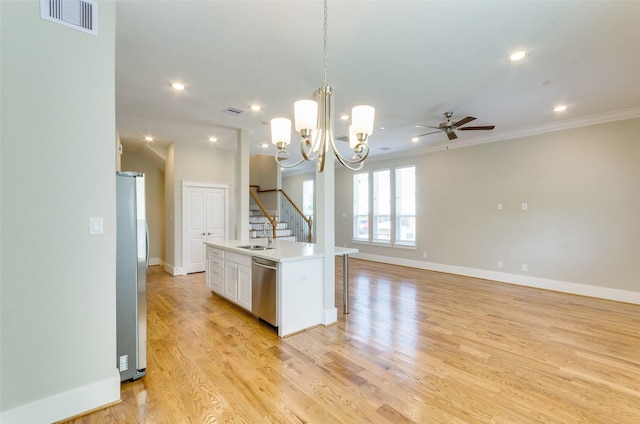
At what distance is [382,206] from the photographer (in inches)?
310

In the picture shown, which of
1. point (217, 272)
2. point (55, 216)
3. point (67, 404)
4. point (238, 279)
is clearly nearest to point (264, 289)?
point (238, 279)

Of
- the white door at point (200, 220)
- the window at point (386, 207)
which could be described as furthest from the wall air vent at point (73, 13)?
the window at point (386, 207)

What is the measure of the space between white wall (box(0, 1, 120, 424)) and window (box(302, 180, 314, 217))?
8453 millimetres

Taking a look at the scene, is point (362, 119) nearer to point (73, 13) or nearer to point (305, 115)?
point (305, 115)

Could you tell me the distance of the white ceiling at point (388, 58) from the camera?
222 cm

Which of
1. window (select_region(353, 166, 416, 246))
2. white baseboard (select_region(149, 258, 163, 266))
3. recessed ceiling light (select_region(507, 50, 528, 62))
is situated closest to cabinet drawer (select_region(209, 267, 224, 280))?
white baseboard (select_region(149, 258, 163, 266))

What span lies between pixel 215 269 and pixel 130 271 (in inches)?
87.7

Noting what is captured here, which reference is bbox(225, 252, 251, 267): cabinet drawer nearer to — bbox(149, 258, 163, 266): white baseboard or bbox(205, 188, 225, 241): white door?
bbox(205, 188, 225, 241): white door

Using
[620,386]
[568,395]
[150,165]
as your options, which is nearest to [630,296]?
[620,386]

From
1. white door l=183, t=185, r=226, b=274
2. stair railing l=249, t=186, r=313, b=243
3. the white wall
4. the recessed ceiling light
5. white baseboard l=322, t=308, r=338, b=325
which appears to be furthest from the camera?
stair railing l=249, t=186, r=313, b=243

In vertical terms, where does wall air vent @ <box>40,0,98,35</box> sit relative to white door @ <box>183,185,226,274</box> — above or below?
above

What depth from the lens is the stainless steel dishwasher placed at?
3.21 m

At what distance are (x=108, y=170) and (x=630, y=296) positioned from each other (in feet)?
22.1

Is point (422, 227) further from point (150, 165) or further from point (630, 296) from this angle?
point (150, 165)
